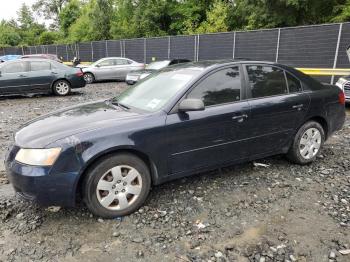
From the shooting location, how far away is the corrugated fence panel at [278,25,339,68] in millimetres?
12219

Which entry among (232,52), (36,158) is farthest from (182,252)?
(232,52)

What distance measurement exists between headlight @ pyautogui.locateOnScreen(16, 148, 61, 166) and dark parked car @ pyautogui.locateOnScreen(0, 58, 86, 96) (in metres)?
8.87

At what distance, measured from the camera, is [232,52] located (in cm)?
1605

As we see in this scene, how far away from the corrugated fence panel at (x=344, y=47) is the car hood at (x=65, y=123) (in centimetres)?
1072

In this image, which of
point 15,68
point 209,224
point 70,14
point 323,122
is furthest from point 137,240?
point 70,14

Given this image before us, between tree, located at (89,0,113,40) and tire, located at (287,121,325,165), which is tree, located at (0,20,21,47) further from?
tire, located at (287,121,325,165)

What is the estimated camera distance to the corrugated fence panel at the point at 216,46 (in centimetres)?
1620

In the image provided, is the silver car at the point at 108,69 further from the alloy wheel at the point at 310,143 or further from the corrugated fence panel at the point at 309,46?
the alloy wheel at the point at 310,143

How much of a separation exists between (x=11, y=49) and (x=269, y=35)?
1570 inches

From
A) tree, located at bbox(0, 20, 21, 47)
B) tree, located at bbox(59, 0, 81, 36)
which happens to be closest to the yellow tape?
tree, located at bbox(59, 0, 81, 36)

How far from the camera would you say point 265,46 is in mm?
14531

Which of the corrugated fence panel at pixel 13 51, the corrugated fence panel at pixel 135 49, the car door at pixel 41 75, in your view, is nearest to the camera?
the car door at pixel 41 75

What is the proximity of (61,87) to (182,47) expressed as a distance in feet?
30.0

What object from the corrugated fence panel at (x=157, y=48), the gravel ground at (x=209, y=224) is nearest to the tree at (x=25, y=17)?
the corrugated fence panel at (x=157, y=48)
